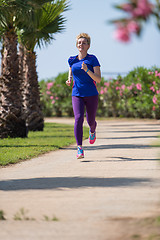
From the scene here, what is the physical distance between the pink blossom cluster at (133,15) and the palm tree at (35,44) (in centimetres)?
1209

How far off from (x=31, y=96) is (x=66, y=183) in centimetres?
1222

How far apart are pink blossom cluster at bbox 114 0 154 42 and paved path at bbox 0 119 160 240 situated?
1497 mm

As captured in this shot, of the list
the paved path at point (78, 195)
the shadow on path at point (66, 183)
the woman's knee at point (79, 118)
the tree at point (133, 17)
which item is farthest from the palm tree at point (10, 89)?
the tree at point (133, 17)

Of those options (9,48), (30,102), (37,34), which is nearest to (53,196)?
(9,48)

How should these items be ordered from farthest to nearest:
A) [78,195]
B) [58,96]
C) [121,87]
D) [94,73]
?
[58,96], [121,87], [94,73], [78,195]

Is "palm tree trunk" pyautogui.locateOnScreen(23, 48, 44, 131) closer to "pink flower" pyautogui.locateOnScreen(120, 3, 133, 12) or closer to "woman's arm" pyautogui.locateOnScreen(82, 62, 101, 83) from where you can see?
"woman's arm" pyautogui.locateOnScreen(82, 62, 101, 83)

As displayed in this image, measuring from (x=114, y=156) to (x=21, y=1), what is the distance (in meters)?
5.31

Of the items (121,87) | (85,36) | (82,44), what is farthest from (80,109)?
(121,87)

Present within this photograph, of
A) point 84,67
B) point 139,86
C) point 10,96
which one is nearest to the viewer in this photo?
point 84,67

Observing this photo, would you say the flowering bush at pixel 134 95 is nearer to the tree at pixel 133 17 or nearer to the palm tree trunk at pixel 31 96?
the palm tree trunk at pixel 31 96

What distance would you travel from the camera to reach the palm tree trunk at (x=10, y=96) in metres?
13.9

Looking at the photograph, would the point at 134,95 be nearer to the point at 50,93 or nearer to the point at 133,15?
the point at 50,93

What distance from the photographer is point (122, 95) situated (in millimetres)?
24578

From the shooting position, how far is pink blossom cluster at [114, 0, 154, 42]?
8.19 ft
